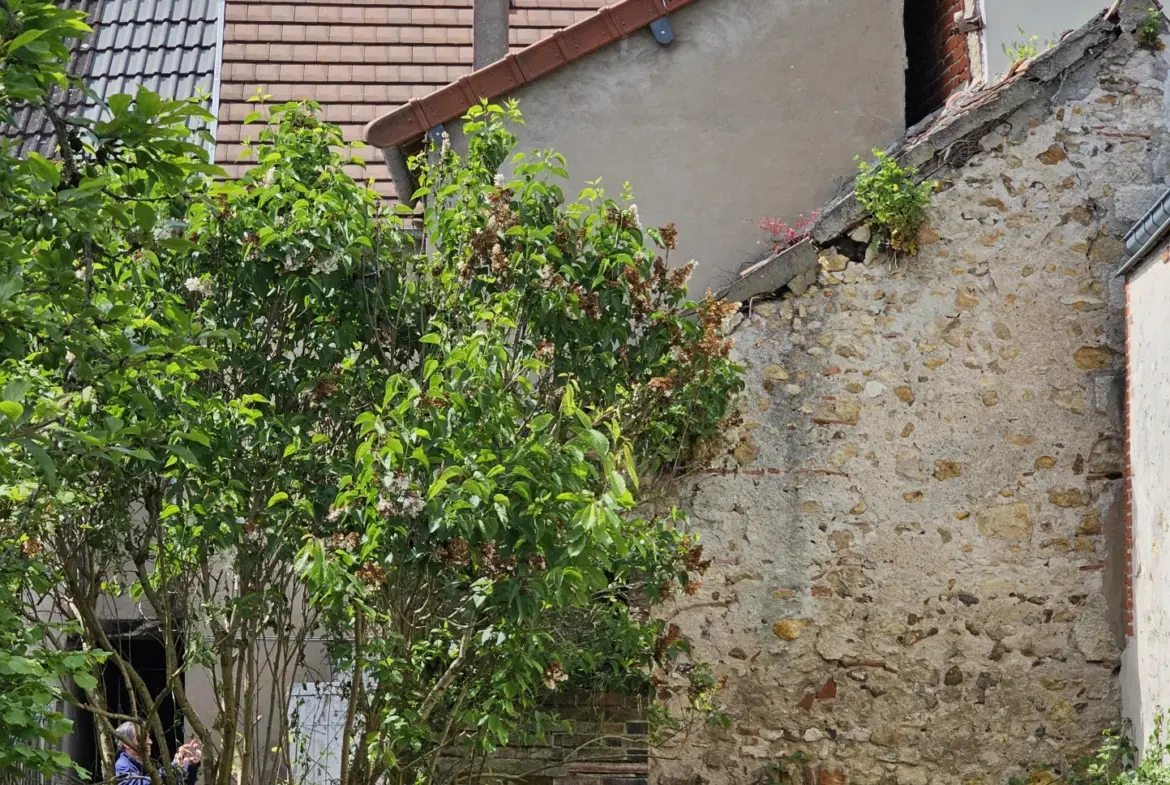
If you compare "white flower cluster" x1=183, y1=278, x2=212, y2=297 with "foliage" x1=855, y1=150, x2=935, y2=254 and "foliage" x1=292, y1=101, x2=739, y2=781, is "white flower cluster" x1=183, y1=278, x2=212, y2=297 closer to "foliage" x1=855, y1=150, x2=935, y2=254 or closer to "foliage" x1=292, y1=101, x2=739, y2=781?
"foliage" x1=292, y1=101, x2=739, y2=781

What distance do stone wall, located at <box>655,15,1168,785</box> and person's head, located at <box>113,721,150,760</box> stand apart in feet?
8.68

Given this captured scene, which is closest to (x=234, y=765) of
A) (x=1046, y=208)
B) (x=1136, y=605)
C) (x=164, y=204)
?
(x=164, y=204)

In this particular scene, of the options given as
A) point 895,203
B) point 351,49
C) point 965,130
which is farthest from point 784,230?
point 351,49

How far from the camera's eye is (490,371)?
4.63m

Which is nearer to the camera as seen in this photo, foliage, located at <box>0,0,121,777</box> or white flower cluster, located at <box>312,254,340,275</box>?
foliage, located at <box>0,0,121,777</box>

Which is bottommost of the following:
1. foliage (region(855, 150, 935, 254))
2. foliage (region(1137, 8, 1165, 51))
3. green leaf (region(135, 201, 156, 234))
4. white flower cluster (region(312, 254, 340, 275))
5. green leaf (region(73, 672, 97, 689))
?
green leaf (region(73, 672, 97, 689))

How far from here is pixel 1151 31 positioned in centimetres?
761

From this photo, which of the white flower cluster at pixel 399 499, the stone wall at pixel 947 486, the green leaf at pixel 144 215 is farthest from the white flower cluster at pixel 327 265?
the stone wall at pixel 947 486

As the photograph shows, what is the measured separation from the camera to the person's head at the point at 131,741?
540 centimetres

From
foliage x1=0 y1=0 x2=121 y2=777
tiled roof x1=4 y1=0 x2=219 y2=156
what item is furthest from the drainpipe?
foliage x1=0 y1=0 x2=121 y2=777

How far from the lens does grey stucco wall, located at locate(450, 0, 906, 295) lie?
336 inches

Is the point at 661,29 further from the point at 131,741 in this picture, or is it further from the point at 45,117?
the point at 131,741

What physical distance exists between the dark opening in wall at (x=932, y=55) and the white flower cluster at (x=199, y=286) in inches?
219

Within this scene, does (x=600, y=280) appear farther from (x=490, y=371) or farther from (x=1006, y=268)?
(x=1006, y=268)
